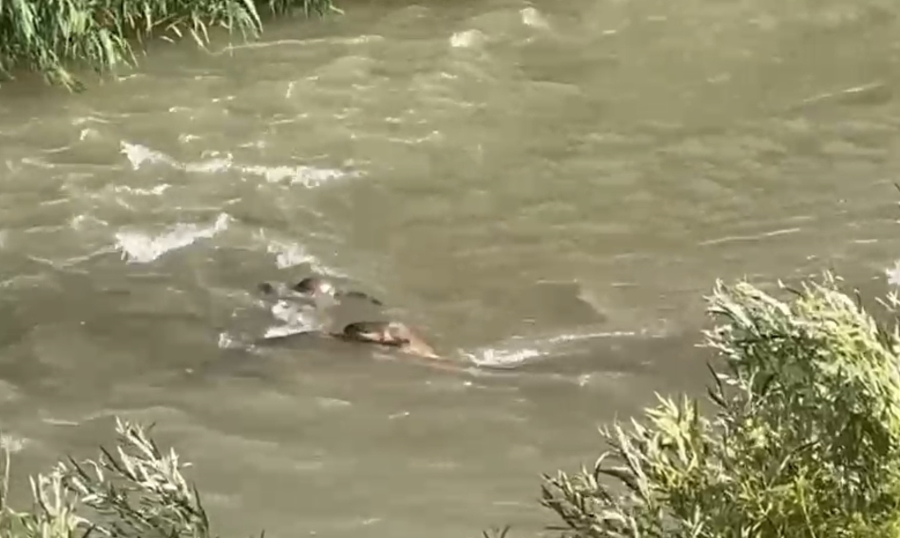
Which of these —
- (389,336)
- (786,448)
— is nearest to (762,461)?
(786,448)

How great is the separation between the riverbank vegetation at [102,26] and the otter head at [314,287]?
1306 mm

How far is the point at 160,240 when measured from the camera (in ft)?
12.6

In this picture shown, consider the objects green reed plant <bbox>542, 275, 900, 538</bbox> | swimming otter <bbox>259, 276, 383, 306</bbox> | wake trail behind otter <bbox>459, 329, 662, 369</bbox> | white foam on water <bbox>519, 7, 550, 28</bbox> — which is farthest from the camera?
white foam on water <bbox>519, 7, 550, 28</bbox>

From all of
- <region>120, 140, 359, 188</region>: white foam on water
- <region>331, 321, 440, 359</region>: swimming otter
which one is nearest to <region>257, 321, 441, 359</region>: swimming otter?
<region>331, 321, 440, 359</region>: swimming otter

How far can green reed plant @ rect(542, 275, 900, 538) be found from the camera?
1809mm

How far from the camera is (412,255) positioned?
12.3 feet

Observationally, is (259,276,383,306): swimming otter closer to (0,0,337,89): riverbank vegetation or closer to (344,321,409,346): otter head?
(344,321,409,346): otter head

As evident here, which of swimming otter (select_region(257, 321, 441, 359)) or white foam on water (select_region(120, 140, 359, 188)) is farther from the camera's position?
white foam on water (select_region(120, 140, 359, 188))

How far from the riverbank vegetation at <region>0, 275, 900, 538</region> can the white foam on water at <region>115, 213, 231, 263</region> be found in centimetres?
188

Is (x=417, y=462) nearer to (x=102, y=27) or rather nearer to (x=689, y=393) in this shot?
(x=689, y=393)

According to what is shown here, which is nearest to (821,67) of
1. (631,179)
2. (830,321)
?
(631,179)

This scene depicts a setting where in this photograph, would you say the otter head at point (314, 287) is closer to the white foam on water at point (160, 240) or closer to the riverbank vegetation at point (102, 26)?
the white foam on water at point (160, 240)

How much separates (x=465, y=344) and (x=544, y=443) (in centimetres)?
42

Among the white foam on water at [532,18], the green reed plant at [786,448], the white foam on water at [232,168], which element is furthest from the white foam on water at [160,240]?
the green reed plant at [786,448]
